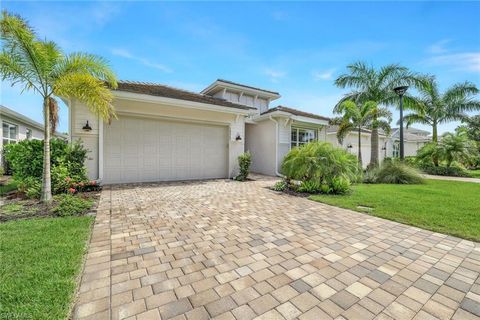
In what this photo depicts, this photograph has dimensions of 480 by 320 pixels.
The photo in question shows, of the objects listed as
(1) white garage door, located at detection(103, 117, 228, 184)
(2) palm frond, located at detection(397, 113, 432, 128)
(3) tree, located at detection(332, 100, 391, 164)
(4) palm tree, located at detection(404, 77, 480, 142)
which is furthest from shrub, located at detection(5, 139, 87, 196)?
(2) palm frond, located at detection(397, 113, 432, 128)

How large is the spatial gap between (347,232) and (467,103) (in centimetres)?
2128

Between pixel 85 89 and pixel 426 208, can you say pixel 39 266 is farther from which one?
pixel 426 208

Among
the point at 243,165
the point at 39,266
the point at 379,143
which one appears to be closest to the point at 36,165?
the point at 39,266

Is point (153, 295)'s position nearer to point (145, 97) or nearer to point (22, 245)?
point (22, 245)

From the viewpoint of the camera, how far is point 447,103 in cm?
1730

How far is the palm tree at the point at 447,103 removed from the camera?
1673cm

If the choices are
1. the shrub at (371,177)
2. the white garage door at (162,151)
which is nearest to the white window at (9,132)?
the white garage door at (162,151)

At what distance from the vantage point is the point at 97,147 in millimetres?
7914

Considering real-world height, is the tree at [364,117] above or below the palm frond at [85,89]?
above

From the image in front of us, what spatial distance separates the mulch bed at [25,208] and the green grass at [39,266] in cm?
49

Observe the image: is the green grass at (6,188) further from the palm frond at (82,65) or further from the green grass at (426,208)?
the green grass at (426,208)

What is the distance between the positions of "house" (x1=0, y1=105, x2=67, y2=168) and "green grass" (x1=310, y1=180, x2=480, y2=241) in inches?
582

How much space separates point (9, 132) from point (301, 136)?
54.0ft

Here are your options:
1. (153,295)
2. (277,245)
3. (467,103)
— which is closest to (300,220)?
(277,245)
